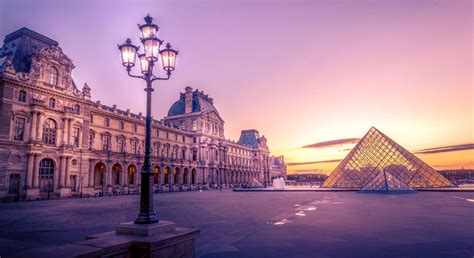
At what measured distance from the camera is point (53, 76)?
31.5 meters

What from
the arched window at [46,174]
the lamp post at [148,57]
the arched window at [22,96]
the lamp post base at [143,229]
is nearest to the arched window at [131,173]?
the arched window at [46,174]

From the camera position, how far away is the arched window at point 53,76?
1227 inches

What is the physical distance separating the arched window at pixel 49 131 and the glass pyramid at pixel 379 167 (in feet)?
120

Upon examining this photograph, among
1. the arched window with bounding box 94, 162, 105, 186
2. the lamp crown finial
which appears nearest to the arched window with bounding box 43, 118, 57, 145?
the arched window with bounding box 94, 162, 105, 186

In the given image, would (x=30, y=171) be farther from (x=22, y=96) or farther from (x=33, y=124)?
(x=22, y=96)

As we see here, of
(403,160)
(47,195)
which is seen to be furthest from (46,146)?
(403,160)

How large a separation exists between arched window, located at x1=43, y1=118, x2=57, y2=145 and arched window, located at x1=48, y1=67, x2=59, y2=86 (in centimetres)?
407

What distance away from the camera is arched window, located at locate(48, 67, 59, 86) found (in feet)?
102

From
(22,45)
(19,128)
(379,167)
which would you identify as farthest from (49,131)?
(379,167)

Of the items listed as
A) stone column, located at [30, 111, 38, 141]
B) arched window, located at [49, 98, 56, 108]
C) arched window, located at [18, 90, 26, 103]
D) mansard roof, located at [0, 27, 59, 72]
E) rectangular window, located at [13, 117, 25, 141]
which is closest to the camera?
rectangular window, located at [13, 117, 25, 141]

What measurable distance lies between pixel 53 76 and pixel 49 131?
6019 mm

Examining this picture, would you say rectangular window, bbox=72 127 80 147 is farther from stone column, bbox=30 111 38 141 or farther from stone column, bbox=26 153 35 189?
stone column, bbox=26 153 35 189

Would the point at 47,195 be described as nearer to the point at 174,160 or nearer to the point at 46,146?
the point at 46,146

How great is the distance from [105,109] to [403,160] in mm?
40750
